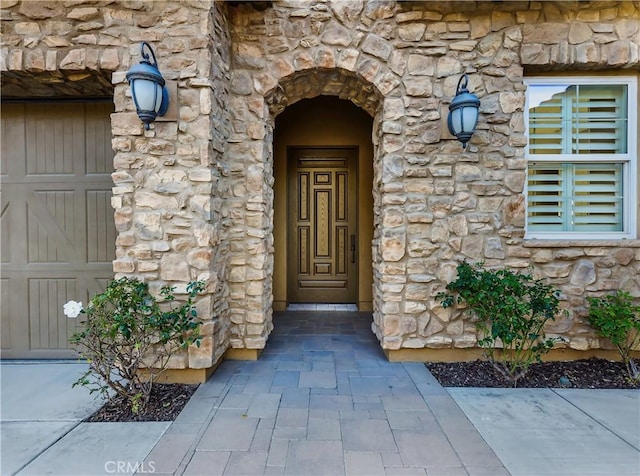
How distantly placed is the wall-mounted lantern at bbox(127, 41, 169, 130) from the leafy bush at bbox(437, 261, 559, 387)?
8.61ft

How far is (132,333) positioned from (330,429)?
1.43 m

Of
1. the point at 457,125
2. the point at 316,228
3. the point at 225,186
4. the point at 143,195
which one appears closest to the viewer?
the point at 143,195

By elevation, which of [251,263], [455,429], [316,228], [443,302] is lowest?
[455,429]

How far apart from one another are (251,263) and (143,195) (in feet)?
3.28

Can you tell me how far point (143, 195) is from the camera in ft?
8.04

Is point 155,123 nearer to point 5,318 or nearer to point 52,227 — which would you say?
point 52,227

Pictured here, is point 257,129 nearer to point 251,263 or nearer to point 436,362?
point 251,263

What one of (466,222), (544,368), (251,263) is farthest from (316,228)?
(544,368)

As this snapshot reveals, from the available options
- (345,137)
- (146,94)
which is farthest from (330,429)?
(345,137)

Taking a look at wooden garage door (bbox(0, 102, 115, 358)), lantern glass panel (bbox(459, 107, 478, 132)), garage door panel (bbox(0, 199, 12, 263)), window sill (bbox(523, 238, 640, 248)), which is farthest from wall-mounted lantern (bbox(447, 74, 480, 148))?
garage door panel (bbox(0, 199, 12, 263))

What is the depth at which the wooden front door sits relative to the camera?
4695 mm

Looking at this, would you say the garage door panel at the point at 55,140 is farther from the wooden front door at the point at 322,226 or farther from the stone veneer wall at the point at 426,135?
the wooden front door at the point at 322,226

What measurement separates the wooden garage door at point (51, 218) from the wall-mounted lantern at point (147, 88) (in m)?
0.91

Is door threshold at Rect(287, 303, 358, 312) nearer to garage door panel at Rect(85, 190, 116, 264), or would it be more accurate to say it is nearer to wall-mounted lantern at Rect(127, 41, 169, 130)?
garage door panel at Rect(85, 190, 116, 264)
